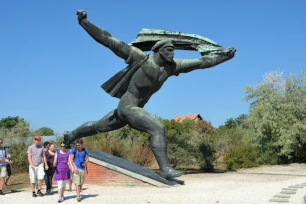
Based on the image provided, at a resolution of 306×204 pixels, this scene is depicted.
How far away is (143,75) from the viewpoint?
8.17 meters

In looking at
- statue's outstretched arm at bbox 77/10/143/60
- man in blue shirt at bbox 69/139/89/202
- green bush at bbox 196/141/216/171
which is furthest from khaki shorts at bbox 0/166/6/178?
green bush at bbox 196/141/216/171

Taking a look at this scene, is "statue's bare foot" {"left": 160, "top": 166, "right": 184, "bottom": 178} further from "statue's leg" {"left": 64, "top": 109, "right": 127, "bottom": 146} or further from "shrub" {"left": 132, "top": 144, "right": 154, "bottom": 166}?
"shrub" {"left": 132, "top": 144, "right": 154, "bottom": 166}

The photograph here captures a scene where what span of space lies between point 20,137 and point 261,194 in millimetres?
13439

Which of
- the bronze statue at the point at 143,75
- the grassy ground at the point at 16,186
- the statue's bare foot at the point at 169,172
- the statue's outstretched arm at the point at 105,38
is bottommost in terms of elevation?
the grassy ground at the point at 16,186

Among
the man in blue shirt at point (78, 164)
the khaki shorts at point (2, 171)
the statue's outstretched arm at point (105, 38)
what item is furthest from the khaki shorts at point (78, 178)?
the statue's outstretched arm at point (105, 38)

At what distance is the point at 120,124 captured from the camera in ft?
29.4

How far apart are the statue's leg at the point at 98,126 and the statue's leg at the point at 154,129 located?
1.74 feet

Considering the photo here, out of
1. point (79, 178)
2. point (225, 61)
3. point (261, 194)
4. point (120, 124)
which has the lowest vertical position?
point (261, 194)

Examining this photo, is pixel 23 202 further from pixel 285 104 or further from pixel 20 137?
pixel 285 104

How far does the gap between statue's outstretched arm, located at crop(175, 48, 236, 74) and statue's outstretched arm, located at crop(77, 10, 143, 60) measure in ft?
4.12

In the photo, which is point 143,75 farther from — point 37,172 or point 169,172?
point 37,172

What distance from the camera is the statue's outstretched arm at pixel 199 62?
849 centimetres

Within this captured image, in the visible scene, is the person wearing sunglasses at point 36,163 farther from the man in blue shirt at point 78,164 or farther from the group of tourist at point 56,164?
the man in blue shirt at point 78,164

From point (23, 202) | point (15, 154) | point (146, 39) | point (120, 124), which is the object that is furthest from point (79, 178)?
point (15, 154)
